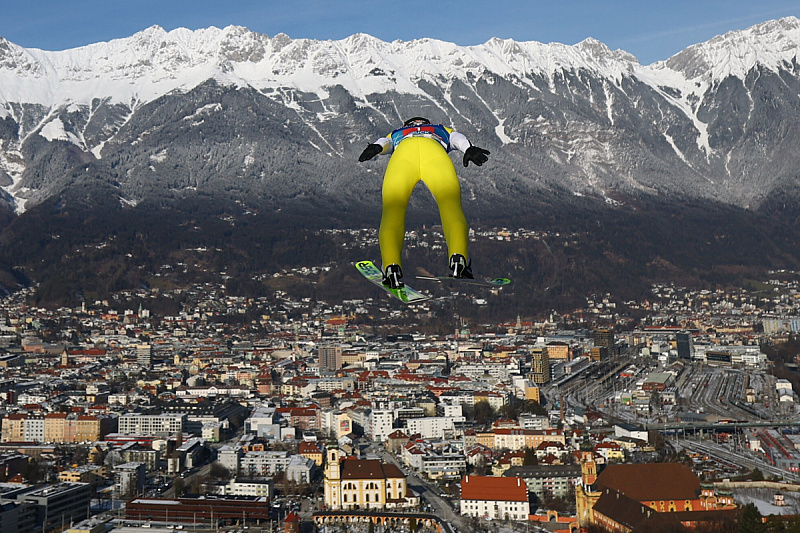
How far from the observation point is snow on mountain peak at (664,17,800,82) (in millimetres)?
139000

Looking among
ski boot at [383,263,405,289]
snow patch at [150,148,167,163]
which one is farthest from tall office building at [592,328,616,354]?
ski boot at [383,263,405,289]

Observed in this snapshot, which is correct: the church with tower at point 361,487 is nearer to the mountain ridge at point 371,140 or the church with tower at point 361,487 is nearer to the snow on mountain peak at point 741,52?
the mountain ridge at point 371,140

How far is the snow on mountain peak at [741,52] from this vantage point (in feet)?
456

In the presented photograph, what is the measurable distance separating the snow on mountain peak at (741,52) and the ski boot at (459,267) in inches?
5387

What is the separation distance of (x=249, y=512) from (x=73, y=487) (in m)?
4.16

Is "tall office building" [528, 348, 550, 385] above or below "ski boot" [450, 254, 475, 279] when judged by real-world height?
above

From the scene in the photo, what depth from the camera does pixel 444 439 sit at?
3838 cm

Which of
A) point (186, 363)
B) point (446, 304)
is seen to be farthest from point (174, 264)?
point (186, 363)

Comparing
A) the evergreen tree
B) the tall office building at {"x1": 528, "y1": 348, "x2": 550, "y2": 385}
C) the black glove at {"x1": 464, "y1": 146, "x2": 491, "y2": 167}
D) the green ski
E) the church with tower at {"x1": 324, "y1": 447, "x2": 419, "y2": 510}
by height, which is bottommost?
the evergreen tree

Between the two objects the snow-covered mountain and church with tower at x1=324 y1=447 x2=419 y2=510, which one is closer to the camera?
church with tower at x1=324 y1=447 x2=419 y2=510

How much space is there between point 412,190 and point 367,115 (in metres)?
115

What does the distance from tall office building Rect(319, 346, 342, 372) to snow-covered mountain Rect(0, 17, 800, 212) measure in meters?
45.8

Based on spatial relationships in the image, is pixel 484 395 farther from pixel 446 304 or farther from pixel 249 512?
pixel 446 304

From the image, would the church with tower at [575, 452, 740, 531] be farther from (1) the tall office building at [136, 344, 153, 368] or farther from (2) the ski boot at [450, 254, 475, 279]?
(1) the tall office building at [136, 344, 153, 368]
